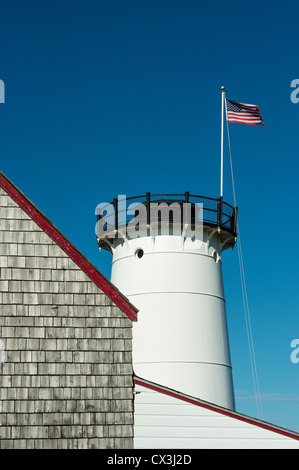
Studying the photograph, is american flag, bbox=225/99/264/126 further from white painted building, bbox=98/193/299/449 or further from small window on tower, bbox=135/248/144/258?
small window on tower, bbox=135/248/144/258

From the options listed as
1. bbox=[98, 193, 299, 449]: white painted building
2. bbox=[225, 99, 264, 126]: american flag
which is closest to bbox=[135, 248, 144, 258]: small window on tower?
bbox=[98, 193, 299, 449]: white painted building

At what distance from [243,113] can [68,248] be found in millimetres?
14533

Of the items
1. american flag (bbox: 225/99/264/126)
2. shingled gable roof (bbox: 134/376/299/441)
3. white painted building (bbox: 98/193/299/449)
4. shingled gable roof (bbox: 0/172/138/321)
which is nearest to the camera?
shingled gable roof (bbox: 0/172/138/321)

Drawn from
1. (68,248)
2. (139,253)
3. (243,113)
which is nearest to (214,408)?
(68,248)

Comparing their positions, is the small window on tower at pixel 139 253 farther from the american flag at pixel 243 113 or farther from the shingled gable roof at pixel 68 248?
the shingled gable roof at pixel 68 248

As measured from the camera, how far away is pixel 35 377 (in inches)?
485

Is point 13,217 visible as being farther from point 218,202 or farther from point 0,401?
point 218,202

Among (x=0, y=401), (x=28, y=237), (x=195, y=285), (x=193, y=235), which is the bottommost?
(x=0, y=401)

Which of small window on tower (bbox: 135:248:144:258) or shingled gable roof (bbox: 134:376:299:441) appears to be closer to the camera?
shingled gable roof (bbox: 134:376:299:441)

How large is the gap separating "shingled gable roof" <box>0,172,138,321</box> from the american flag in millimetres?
13987

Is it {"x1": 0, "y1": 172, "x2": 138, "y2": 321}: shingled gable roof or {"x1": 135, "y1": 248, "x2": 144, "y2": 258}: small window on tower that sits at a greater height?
{"x1": 135, "y1": 248, "x2": 144, "y2": 258}: small window on tower

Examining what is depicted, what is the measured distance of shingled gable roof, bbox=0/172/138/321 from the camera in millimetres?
12820
